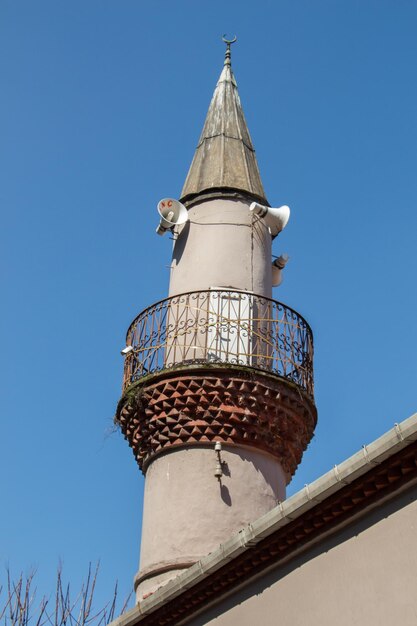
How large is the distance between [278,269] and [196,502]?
14.0 feet

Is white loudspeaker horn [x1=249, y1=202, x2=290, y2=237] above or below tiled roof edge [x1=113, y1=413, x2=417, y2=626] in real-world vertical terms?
above

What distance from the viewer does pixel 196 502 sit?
13.4 metres

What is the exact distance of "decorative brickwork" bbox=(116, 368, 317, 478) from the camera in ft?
45.3

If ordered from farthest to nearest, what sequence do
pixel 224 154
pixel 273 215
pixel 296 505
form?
pixel 224 154
pixel 273 215
pixel 296 505

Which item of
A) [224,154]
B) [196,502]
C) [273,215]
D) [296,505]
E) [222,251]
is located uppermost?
[224,154]

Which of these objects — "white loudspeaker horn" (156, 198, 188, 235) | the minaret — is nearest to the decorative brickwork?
the minaret

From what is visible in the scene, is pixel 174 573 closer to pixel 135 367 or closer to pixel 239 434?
pixel 239 434

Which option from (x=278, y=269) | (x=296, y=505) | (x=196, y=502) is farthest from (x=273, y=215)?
(x=296, y=505)

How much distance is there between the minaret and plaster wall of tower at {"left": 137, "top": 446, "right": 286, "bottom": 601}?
0.5 inches

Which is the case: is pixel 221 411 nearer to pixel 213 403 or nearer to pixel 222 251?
pixel 213 403

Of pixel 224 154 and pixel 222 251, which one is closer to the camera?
pixel 222 251

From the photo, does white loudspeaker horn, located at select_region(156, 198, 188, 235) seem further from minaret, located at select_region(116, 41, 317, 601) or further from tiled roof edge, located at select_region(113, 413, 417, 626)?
tiled roof edge, located at select_region(113, 413, 417, 626)

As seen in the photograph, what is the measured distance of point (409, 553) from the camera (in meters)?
8.31

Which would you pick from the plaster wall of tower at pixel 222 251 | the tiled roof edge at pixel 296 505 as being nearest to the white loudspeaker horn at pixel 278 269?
the plaster wall of tower at pixel 222 251
